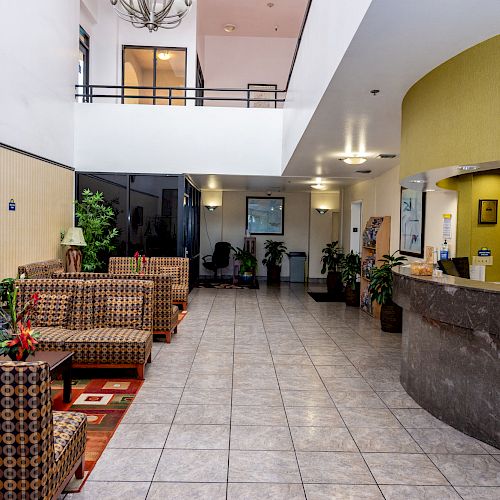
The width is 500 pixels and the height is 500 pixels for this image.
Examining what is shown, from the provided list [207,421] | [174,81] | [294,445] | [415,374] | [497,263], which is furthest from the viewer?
[174,81]

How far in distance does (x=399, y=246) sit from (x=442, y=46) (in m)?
5.38

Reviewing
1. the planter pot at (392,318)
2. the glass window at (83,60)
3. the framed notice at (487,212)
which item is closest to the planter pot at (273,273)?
the glass window at (83,60)

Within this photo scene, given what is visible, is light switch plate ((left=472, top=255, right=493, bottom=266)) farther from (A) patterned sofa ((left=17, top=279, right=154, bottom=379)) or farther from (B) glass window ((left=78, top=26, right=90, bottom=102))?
(B) glass window ((left=78, top=26, right=90, bottom=102))

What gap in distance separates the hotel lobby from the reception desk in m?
0.02

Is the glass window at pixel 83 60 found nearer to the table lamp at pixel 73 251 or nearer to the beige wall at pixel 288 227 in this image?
the table lamp at pixel 73 251

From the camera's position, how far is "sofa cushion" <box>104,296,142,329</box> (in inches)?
215

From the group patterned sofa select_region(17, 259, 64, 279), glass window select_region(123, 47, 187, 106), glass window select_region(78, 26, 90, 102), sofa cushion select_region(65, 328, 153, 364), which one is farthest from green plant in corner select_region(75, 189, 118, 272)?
sofa cushion select_region(65, 328, 153, 364)

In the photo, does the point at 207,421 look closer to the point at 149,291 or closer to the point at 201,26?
the point at 149,291

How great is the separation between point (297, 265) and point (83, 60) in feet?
26.9

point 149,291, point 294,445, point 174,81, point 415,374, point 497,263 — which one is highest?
point 174,81

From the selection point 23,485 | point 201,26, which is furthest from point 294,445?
point 201,26

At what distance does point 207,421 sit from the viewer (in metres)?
3.98

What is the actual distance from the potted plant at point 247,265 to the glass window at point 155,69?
16.0 ft

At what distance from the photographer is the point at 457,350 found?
12.8 ft
